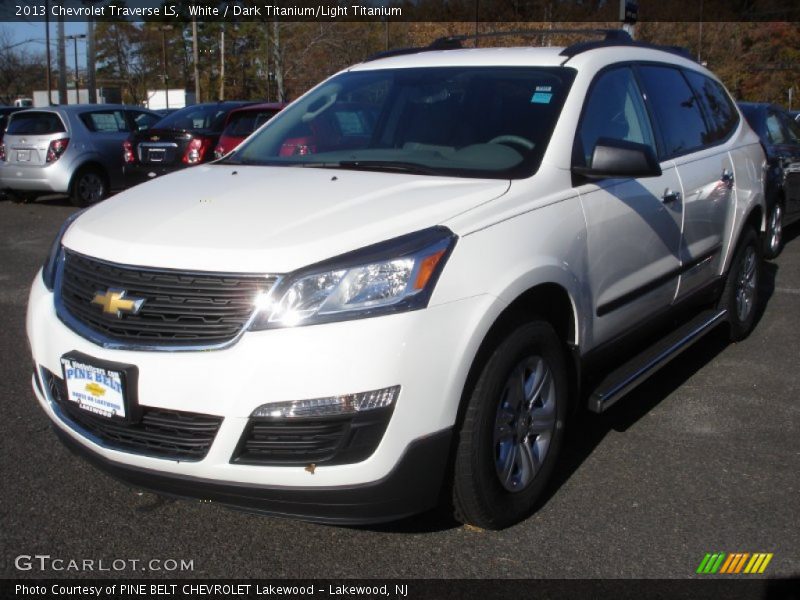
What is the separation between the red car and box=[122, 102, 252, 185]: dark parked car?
1.19 feet

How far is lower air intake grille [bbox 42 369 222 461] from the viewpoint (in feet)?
8.73

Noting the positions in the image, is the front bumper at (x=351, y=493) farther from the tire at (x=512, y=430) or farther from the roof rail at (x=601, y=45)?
the roof rail at (x=601, y=45)

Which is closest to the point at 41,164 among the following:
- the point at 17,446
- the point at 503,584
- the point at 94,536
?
the point at 17,446

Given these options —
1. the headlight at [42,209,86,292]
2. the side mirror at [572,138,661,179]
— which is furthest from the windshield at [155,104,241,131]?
the side mirror at [572,138,661,179]

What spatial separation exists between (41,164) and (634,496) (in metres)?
12.0

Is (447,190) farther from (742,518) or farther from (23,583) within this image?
(23,583)

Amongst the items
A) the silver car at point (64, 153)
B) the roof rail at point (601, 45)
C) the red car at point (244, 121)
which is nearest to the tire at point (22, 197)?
the silver car at point (64, 153)

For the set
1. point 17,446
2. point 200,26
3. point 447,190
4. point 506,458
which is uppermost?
point 200,26

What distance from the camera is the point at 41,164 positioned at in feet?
43.0

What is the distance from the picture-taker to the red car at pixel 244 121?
1152cm

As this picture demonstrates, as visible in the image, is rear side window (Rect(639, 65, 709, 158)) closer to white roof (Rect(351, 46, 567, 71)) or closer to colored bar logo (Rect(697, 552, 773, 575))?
white roof (Rect(351, 46, 567, 71))

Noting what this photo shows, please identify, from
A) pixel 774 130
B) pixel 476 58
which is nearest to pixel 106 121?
pixel 774 130

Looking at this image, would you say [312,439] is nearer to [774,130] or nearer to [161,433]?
[161,433]

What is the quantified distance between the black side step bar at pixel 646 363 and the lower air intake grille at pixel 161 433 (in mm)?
1664
